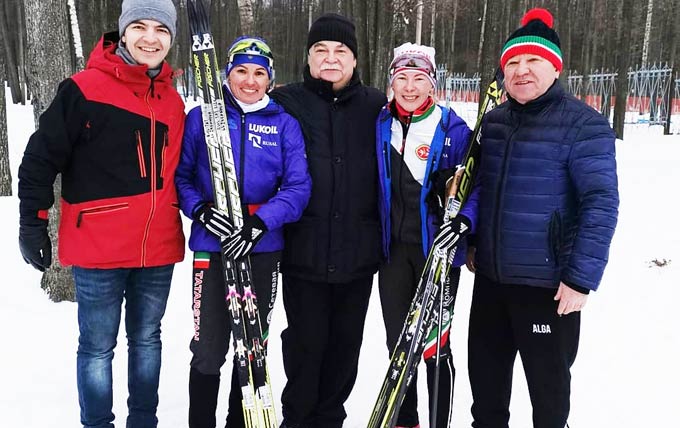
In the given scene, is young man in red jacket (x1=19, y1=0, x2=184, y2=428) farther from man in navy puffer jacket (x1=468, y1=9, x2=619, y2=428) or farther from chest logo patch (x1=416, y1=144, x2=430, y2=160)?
man in navy puffer jacket (x1=468, y1=9, x2=619, y2=428)

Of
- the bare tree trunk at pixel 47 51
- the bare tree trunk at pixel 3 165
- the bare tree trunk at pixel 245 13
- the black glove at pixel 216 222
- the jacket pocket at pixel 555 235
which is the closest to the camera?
the jacket pocket at pixel 555 235

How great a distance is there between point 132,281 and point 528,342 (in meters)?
1.74

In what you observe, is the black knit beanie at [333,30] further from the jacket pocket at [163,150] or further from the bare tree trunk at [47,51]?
the bare tree trunk at [47,51]

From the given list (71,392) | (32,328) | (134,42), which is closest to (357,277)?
(134,42)

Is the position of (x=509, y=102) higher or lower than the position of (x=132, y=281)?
higher

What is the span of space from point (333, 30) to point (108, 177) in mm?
1189

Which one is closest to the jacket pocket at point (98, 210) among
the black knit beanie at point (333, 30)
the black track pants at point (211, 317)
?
the black track pants at point (211, 317)

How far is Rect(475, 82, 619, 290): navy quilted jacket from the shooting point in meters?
2.01

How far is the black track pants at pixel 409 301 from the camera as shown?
2555mm

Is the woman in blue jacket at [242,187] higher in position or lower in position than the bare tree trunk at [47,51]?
lower

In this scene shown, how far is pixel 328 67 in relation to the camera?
2486 mm

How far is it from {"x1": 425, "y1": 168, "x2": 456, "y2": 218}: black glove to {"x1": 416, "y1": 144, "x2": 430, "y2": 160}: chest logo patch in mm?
91

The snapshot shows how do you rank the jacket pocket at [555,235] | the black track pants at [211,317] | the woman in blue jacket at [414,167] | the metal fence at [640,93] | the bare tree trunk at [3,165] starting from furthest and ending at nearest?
the metal fence at [640,93], the bare tree trunk at [3,165], the woman in blue jacket at [414,167], the black track pants at [211,317], the jacket pocket at [555,235]

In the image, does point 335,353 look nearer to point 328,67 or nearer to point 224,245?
point 224,245
